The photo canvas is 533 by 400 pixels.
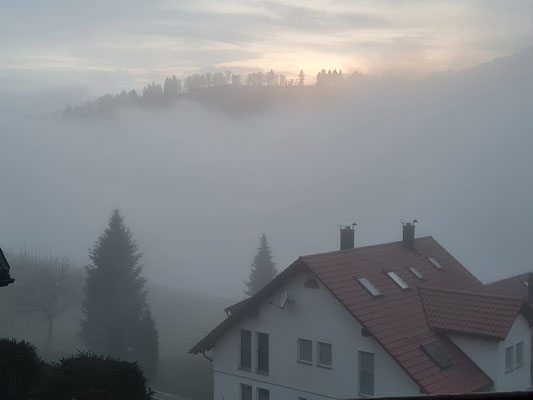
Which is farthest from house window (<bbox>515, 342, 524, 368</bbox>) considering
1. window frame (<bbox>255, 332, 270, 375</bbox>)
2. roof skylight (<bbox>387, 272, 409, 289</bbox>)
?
window frame (<bbox>255, 332, 270, 375</bbox>)

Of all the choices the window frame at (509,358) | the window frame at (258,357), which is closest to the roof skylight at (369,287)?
the window frame at (258,357)

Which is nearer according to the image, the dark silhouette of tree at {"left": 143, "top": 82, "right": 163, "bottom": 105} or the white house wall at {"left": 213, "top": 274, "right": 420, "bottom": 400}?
the white house wall at {"left": 213, "top": 274, "right": 420, "bottom": 400}

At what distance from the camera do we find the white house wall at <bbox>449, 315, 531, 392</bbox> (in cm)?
1492

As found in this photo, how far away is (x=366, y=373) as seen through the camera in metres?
15.0

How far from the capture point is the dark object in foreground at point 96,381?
8.01 m

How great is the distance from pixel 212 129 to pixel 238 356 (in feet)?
487

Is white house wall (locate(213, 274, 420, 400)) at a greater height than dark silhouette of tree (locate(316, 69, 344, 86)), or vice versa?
dark silhouette of tree (locate(316, 69, 344, 86))

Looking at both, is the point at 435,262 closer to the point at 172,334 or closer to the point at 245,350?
the point at 245,350

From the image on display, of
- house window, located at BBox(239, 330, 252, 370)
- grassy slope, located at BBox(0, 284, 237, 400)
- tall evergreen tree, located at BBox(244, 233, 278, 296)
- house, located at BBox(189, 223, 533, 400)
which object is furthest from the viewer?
tall evergreen tree, located at BBox(244, 233, 278, 296)

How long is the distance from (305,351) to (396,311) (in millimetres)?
2248

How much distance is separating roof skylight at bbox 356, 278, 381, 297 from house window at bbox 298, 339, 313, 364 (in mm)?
1755

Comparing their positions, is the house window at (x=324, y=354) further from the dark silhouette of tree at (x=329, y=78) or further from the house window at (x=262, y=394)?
the dark silhouette of tree at (x=329, y=78)

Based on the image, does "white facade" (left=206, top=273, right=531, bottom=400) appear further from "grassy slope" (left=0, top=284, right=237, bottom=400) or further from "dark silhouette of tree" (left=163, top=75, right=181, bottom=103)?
"dark silhouette of tree" (left=163, top=75, right=181, bottom=103)

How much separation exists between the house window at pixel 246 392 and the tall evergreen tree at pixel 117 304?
1442 centimetres
